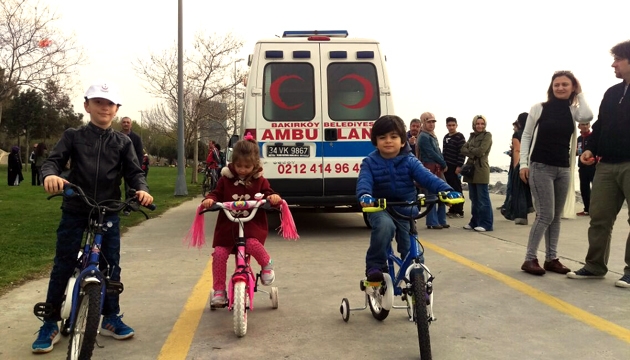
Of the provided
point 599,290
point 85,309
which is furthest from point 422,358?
point 599,290

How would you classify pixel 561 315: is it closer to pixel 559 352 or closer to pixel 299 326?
pixel 559 352

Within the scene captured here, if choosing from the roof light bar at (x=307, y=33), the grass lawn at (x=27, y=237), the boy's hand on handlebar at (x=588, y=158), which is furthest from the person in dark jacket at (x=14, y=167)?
the boy's hand on handlebar at (x=588, y=158)

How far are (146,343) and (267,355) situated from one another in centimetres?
91

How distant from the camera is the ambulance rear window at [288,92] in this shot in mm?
8750

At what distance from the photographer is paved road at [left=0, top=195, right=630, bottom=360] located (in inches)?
150

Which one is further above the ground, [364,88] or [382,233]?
[364,88]

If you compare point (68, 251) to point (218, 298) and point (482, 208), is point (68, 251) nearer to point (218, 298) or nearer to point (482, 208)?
point (218, 298)

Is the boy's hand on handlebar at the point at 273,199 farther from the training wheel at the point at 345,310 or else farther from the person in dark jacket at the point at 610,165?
the person in dark jacket at the point at 610,165

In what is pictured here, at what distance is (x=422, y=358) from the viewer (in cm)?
345

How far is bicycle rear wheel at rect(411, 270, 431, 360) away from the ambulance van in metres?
5.07

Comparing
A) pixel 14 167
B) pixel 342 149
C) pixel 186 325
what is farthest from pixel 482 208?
pixel 14 167

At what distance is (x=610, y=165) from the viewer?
18.5 ft

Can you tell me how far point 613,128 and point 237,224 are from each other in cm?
376

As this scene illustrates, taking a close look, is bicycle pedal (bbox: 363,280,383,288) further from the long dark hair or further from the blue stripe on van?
the blue stripe on van
